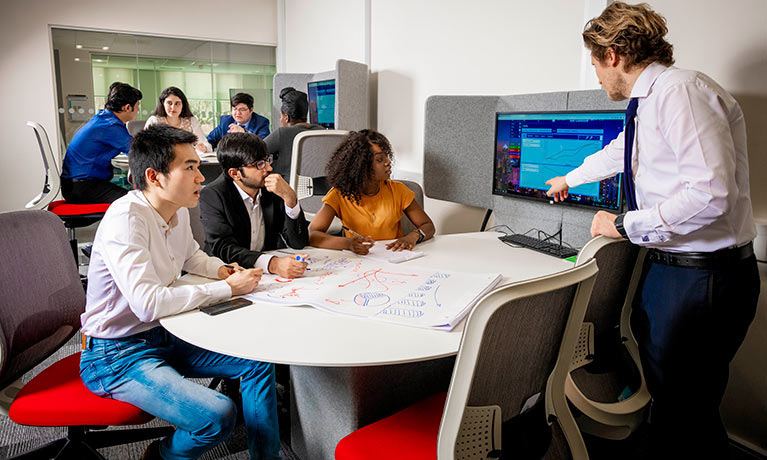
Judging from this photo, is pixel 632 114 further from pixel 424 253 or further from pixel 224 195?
pixel 224 195

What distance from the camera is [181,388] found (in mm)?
1352

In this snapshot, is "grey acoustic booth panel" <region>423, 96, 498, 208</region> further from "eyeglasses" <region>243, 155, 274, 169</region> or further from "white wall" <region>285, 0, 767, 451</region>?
"eyeglasses" <region>243, 155, 274, 169</region>

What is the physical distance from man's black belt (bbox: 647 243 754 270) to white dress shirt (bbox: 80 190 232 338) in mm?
1131

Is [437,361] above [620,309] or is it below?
below

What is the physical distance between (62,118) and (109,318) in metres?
4.90

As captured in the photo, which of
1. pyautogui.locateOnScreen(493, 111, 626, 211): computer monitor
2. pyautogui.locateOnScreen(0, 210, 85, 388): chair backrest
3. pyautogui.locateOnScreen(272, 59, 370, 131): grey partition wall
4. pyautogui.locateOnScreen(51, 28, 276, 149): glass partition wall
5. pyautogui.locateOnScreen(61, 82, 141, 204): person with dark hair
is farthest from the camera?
pyautogui.locateOnScreen(51, 28, 276, 149): glass partition wall

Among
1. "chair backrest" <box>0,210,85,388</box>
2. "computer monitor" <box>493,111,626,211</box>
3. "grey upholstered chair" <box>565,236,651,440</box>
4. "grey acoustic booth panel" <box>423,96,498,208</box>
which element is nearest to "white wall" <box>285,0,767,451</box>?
"grey acoustic booth panel" <box>423,96,498,208</box>

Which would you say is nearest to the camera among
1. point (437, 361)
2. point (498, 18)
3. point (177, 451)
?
point (177, 451)

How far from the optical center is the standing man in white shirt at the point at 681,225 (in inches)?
49.4

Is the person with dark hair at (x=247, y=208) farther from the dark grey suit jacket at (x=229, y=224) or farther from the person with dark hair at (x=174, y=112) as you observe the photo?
the person with dark hair at (x=174, y=112)

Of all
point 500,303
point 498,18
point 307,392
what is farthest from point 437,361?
point 498,18

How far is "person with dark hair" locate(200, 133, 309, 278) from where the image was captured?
1840 mm

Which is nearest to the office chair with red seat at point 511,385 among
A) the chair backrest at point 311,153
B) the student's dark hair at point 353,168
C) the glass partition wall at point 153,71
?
the student's dark hair at point 353,168

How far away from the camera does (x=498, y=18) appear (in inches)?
110
